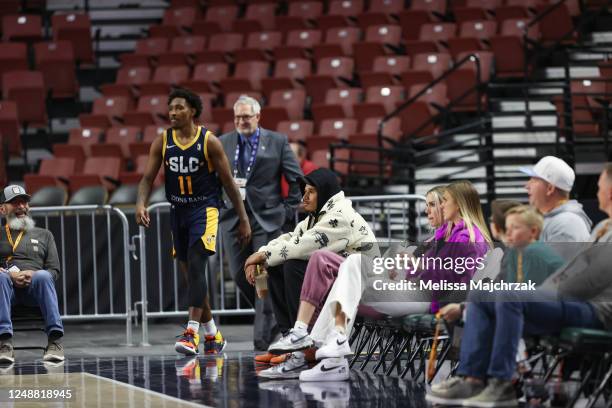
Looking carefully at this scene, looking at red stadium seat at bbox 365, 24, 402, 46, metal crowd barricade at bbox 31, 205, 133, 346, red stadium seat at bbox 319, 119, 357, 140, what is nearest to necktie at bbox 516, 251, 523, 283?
metal crowd barricade at bbox 31, 205, 133, 346

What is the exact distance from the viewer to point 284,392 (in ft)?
20.5

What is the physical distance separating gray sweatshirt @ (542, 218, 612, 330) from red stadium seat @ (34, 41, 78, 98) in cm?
1298

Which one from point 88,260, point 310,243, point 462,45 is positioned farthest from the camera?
point 462,45

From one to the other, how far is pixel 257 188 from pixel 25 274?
1.70m

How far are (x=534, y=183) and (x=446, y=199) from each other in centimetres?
61

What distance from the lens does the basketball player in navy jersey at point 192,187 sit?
8.01 meters

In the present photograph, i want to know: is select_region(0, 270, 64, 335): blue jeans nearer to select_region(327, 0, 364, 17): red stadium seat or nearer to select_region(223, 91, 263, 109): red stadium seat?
select_region(223, 91, 263, 109): red stadium seat

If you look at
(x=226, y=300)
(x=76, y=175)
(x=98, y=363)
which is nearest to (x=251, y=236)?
(x=98, y=363)

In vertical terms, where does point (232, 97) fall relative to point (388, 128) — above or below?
above

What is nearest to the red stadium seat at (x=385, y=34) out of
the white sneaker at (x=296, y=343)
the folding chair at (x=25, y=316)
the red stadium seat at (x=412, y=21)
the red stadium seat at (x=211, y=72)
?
the red stadium seat at (x=412, y=21)

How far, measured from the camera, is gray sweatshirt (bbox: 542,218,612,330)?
524 cm

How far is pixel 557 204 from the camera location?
5820mm

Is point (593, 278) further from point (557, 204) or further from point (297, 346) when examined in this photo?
point (297, 346)

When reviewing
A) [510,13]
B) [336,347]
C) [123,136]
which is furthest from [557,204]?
[510,13]
